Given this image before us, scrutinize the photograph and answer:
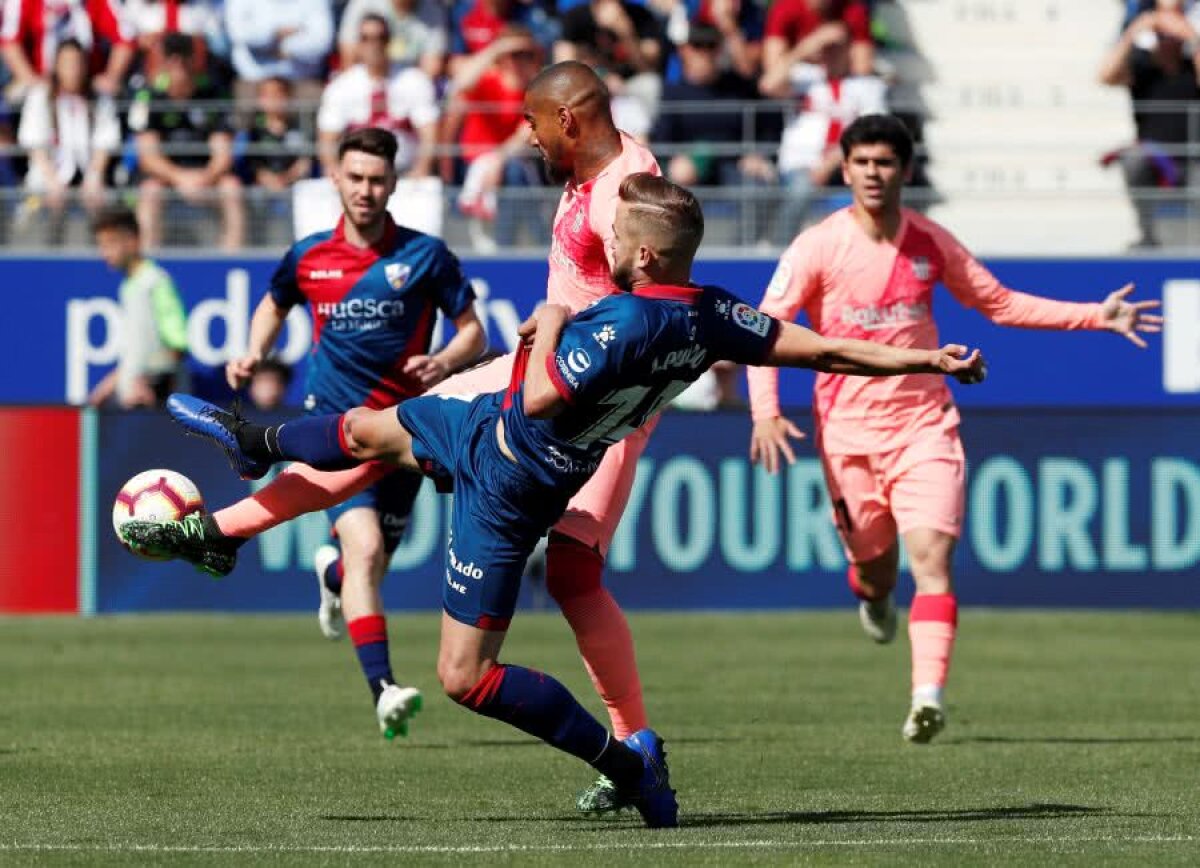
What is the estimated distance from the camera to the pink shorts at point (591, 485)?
8148 mm

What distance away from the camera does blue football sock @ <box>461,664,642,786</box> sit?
750 centimetres

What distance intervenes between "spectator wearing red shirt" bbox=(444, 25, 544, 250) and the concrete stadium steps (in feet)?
11.7

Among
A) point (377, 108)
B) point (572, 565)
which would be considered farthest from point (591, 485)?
point (377, 108)

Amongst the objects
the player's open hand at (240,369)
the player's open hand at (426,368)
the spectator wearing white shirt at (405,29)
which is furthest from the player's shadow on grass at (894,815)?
the spectator wearing white shirt at (405,29)

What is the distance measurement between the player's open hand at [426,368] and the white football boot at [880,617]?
8.45 ft

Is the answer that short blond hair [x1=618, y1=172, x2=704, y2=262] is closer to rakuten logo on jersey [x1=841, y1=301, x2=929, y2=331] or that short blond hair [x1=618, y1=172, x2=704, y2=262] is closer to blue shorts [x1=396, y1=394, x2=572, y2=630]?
blue shorts [x1=396, y1=394, x2=572, y2=630]

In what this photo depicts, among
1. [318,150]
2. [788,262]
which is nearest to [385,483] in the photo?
[788,262]

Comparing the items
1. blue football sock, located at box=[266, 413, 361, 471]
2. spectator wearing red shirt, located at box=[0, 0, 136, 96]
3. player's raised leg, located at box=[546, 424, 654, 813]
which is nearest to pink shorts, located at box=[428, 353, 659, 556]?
player's raised leg, located at box=[546, 424, 654, 813]

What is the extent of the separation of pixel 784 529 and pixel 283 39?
23.3 ft

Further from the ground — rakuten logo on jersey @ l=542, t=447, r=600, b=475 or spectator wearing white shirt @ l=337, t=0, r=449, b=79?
spectator wearing white shirt @ l=337, t=0, r=449, b=79

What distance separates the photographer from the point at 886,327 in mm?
10430

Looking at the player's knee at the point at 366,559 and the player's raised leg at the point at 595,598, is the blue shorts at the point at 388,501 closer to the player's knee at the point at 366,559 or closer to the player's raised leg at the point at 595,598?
the player's knee at the point at 366,559

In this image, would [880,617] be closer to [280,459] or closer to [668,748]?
[668,748]

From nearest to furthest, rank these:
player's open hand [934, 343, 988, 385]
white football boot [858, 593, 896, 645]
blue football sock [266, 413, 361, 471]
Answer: player's open hand [934, 343, 988, 385], blue football sock [266, 413, 361, 471], white football boot [858, 593, 896, 645]
